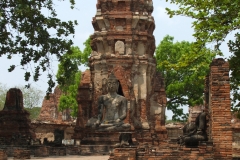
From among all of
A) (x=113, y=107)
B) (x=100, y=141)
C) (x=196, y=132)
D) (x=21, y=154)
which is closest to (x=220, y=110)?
(x=196, y=132)

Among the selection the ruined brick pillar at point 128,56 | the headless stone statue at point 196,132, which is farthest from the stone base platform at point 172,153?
the ruined brick pillar at point 128,56

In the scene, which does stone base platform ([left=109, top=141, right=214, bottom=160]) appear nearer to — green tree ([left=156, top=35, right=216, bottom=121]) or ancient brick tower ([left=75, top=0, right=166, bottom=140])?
ancient brick tower ([left=75, top=0, right=166, bottom=140])

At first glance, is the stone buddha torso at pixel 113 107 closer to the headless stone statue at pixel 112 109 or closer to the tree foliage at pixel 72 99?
the headless stone statue at pixel 112 109

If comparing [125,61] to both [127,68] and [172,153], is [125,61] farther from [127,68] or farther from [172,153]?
[172,153]

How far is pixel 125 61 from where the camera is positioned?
20.5 m

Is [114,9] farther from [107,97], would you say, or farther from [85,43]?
[85,43]

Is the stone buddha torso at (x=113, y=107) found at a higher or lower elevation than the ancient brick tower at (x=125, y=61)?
lower

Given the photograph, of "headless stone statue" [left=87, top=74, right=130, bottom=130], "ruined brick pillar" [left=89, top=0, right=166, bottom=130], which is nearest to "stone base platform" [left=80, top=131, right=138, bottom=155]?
"headless stone statue" [left=87, top=74, right=130, bottom=130]

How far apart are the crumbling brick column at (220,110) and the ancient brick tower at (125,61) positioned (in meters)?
9.70

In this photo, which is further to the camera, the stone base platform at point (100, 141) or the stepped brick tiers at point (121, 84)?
the stepped brick tiers at point (121, 84)

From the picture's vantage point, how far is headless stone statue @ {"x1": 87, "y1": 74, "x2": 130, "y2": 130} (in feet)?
62.6

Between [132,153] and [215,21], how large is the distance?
143 inches

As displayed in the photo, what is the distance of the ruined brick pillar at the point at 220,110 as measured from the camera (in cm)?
1046

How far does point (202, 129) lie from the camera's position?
467 inches
